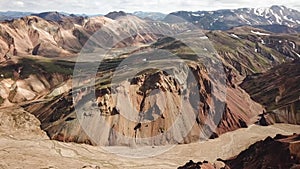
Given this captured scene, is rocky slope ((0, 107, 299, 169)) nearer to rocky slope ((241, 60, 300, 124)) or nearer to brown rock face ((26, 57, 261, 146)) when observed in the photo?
brown rock face ((26, 57, 261, 146))

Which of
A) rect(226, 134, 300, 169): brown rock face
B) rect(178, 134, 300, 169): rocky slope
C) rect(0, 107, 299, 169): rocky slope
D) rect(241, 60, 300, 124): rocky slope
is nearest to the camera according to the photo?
rect(226, 134, 300, 169): brown rock face

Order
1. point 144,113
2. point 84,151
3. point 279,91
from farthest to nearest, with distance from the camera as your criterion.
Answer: point 279,91 < point 144,113 < point 84,151

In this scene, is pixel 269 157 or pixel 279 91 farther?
pixel 279 91

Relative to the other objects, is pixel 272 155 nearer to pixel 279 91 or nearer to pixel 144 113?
pixel 144 113

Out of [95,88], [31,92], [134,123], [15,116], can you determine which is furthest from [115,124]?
[31,92]

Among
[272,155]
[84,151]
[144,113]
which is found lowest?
[84,151]

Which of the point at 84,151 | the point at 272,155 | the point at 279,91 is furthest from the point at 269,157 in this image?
the point at 279,91

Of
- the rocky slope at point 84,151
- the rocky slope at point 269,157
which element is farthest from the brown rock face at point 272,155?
the rocky slope at point 84,151

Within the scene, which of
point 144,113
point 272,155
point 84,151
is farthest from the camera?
point 144,113

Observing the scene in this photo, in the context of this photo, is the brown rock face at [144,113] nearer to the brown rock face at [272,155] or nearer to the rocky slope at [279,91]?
the rocky slope at [279,91]

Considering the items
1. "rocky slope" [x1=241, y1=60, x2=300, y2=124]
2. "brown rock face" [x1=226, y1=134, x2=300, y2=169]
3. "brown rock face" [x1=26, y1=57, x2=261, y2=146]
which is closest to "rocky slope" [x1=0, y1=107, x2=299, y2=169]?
"brown rock face" [x1=26, y1=57, x2=261, y2=146]

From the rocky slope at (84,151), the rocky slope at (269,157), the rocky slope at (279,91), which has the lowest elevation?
the rocky slope at (279,91)
